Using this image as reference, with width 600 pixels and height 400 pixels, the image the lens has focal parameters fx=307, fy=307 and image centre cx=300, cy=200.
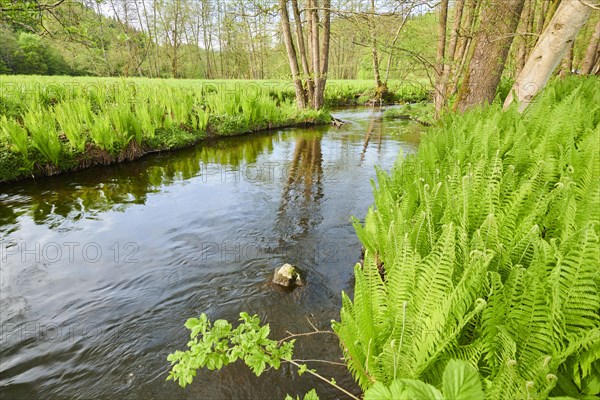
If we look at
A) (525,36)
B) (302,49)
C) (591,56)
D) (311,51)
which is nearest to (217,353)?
(525,36)

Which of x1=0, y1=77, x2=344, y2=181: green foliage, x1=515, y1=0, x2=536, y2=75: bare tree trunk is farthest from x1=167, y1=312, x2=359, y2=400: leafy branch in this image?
x1=515, y1=0, x2=536, y2=75: bare tree trunk

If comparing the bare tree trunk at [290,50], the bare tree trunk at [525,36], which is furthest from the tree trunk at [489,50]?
the bare tree trunk at [290,50]

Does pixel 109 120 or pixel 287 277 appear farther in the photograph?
pixel 109 120

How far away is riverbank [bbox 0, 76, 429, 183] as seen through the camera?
5754mm

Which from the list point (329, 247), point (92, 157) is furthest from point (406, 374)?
point (92, 157)

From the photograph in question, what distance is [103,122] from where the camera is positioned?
6379 millimetres

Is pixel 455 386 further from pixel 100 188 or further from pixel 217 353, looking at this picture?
pixel 100 188

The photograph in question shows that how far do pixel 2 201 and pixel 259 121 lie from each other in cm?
758

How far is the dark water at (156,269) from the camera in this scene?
2314 mm

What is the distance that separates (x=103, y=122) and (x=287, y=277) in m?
5.60

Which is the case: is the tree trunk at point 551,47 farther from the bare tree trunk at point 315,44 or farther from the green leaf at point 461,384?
the bare tree trunk at point 315,44

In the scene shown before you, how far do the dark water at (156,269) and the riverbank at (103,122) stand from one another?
0.41 metres

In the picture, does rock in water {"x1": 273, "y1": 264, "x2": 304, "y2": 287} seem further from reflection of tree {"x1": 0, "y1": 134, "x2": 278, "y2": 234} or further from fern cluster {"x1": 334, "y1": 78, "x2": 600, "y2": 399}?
reflection of tree {"x1": 0, "y1": 134, "x2": 278, "y2": 234}

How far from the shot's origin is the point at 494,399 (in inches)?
39.9
